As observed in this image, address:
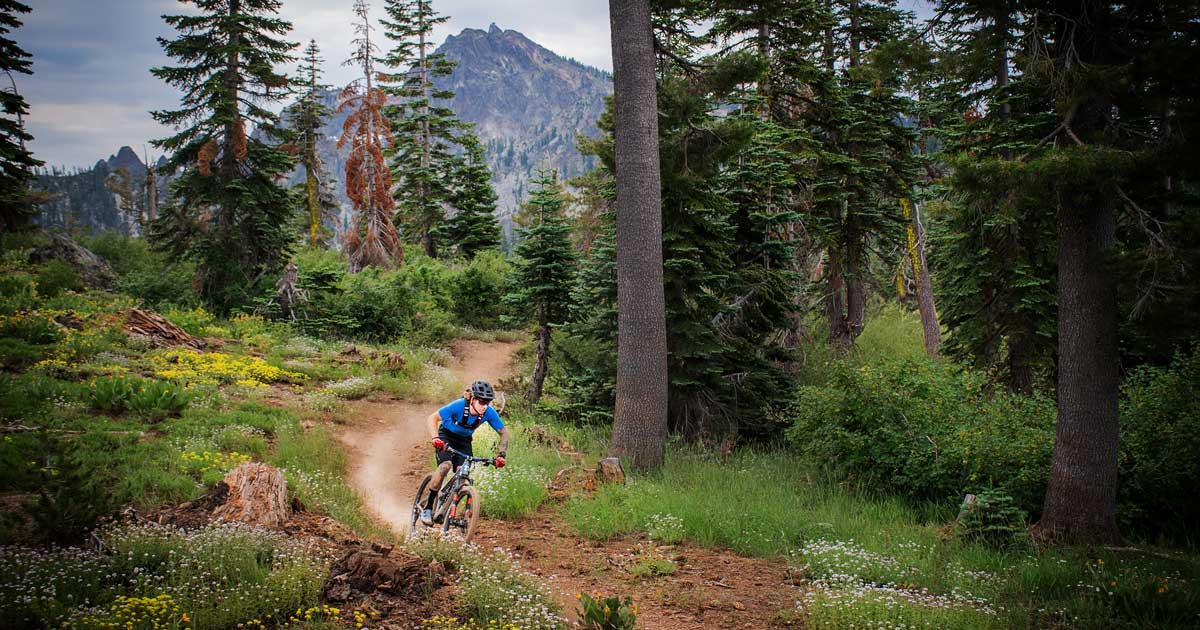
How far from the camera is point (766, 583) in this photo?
20.8ft

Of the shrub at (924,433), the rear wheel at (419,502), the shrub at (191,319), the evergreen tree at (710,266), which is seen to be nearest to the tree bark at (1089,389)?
the shrub at (924,433)

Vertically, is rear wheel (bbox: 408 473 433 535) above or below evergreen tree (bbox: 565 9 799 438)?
below

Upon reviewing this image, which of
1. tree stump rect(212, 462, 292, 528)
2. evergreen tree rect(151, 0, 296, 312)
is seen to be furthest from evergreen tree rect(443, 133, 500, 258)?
tree stump rect(212, 462, 292, 528)

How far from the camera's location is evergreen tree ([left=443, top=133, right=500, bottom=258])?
111ft

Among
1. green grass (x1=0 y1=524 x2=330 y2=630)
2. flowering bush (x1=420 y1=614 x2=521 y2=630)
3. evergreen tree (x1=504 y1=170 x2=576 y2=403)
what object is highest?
evergreen tree (x1=504 y1=170 x2=576 y2=403)

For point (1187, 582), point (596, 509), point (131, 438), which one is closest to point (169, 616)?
point (596, 509)

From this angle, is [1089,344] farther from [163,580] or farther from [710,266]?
[163,580]

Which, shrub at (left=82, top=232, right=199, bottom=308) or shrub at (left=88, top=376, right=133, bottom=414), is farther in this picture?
shrub at (left=82, top=232, right=199, bottom=308)

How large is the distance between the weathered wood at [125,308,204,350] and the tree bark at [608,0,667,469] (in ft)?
39.8

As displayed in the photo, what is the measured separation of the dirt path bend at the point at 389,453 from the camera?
9.58m

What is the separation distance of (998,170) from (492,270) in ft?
73.2

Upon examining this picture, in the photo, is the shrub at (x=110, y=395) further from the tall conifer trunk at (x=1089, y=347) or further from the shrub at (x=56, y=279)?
the tall conifer trunk at (x=1089, y=347)

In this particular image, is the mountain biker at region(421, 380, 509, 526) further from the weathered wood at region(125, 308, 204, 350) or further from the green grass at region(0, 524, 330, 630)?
the weathered wood at region(125, 308, 204, 350)

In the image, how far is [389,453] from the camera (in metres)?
12.1
